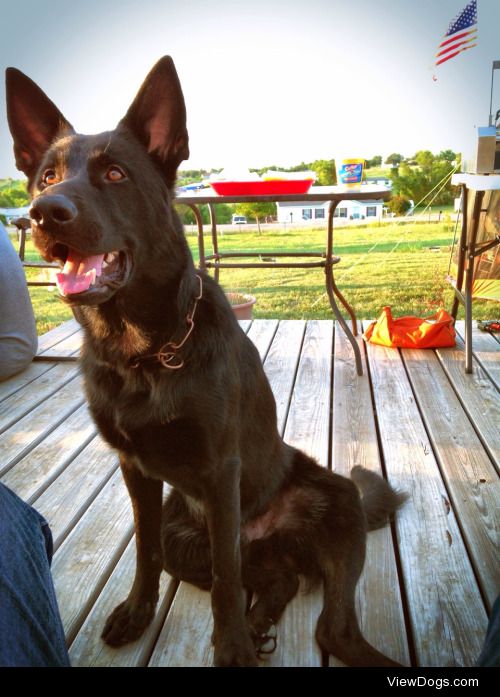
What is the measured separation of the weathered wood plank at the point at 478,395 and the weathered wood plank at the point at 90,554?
4.49 ft

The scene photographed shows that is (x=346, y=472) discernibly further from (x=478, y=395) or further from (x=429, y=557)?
(x=478, y=395)

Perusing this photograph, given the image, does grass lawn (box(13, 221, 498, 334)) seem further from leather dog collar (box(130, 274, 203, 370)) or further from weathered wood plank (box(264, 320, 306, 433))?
leather dog collar (box(130, 274, 203, 370))

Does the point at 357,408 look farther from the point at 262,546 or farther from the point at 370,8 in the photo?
the point at 370,8

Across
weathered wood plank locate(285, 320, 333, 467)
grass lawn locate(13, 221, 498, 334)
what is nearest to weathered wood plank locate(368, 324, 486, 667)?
weathered wood plank locate(285, 320, 333, 467)

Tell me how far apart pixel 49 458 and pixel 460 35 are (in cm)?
551

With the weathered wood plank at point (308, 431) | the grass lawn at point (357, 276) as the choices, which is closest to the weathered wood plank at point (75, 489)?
the weathered wood plank at point (308, 431)

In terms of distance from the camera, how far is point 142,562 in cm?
134

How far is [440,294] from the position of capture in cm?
499

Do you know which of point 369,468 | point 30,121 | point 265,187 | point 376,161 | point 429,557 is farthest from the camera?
point 376,161

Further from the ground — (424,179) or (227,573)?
(424,179)

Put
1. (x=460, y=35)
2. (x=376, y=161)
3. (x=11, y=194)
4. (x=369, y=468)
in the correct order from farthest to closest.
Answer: (x=376, y=161), (x=11, y=194), (x=460, y=35), (x=369, y=468)

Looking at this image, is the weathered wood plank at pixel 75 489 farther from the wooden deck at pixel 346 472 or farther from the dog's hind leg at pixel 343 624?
the dog's hind leg at pixel 343 624

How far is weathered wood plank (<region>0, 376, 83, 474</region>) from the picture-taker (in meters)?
2.16

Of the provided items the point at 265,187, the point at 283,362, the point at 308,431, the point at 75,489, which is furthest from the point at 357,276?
the point at 75,489
